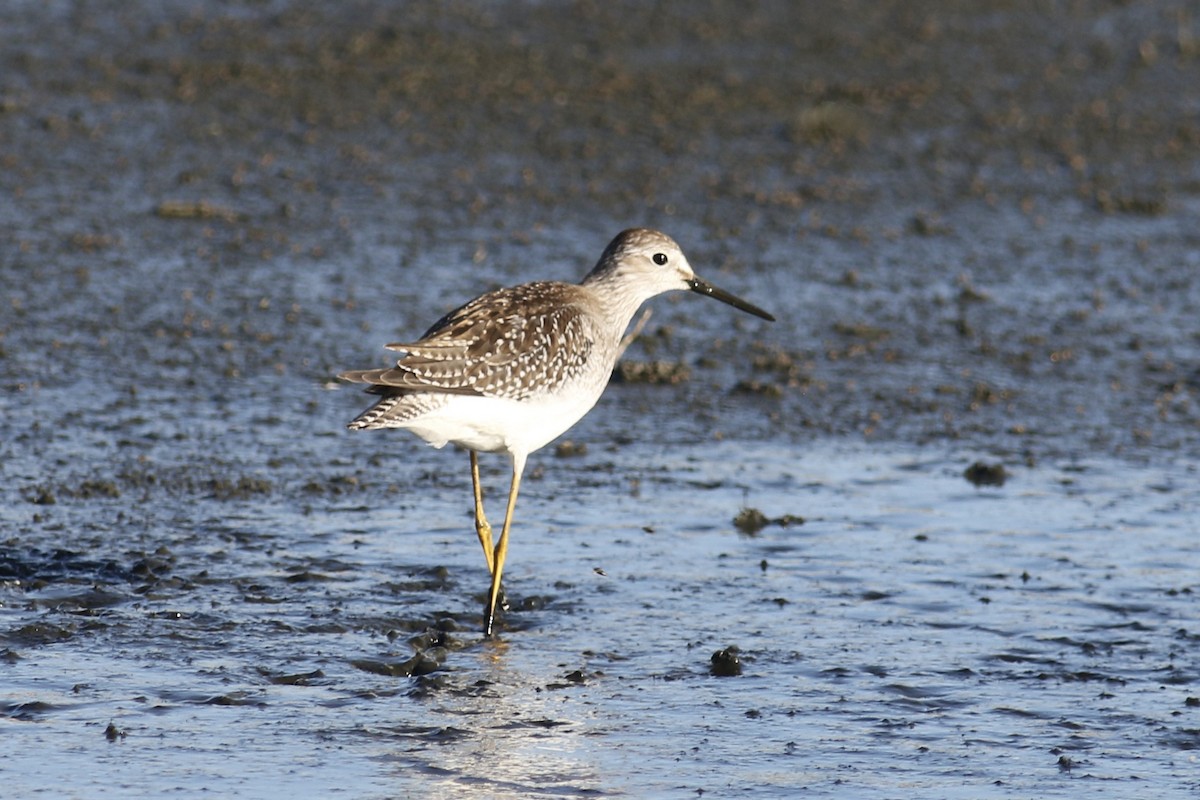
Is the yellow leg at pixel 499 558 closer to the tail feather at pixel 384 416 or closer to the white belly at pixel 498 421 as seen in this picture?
the white belly at pixel 498 421

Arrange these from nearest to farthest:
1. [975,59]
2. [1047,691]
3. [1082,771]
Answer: [1082,771] → [1047,691] → [975,59]

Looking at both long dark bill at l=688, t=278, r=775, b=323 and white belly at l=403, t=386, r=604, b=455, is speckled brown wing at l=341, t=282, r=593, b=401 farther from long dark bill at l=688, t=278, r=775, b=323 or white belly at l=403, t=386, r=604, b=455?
long dark bill at l=688, t=278, r=775, b=323

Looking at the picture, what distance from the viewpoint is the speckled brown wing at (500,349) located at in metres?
7.26

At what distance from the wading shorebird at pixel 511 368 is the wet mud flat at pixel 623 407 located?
66 cm

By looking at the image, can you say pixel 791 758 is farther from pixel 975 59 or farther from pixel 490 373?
pixel 975 59

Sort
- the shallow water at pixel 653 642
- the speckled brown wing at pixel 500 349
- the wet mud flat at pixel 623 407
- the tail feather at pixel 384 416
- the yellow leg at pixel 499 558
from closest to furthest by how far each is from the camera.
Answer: the shallow water at pixel 653 642 < the wet mud flat at pixel 623 407 < the tail feather at pixel 384 416 < the speckled brown wing at pixel 500 349 < the yellow leg at pixel 499 558

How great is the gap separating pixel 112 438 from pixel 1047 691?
460 centimetres

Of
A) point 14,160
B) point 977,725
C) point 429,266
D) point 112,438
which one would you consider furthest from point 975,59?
point 977,725

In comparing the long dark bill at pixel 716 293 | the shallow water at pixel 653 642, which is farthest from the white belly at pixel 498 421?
the long dark bill at pixel 716 293

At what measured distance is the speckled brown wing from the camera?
23.8ft

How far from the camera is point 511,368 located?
24.7 ft

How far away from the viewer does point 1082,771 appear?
6176 millimetres

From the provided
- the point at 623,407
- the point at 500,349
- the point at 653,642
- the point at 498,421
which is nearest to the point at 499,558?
the point at 498,421

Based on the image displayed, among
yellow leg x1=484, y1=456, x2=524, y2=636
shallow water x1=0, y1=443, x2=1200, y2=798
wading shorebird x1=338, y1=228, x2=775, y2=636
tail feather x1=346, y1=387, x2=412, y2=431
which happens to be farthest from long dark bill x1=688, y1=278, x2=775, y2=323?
tail feather x1=346, y1=387, x2=412, y2=431
